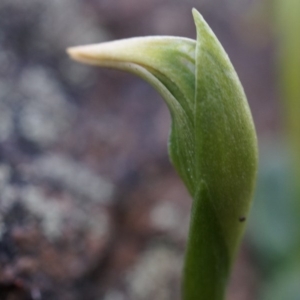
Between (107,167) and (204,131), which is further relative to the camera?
(107,167)

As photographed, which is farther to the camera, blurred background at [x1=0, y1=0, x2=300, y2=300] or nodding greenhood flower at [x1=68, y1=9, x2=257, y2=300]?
blurred background at [x1=0, y1=0, x2=300, y2=300]

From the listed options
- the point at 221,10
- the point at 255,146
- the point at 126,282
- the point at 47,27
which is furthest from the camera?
the point at 221,10

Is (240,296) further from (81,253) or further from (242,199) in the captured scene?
(242,199)

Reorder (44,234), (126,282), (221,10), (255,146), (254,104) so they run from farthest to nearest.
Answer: (221,10)
(254,104)
(126,282)
(44,234)
(255,146)

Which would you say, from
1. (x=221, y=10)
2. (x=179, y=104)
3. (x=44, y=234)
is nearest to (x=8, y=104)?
(x=44, y=234)
